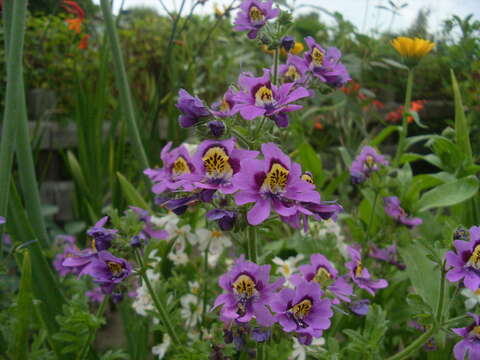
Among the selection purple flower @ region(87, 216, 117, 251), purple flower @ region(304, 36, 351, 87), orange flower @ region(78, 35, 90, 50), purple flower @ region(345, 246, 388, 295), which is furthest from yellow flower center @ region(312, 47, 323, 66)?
orange flower @ region(78, 35, 90, 50)

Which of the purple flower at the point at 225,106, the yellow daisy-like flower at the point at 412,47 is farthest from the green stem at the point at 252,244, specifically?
the yellow daisy-like flower at the point at 412,47

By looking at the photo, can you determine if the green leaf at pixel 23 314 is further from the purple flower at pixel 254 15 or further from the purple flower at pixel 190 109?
the purple flower at pixel 254 15

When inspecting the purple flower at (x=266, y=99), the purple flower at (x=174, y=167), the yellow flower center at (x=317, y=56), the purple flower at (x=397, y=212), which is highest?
the yellow flower center at (x=317, y=56)

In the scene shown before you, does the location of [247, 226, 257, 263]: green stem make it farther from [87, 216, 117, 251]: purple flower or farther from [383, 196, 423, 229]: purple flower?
[383, 196, 423, 229]: purple flower

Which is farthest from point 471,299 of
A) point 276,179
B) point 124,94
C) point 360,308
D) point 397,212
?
point 124,94

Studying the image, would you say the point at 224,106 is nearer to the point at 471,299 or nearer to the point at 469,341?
the point at 469,341

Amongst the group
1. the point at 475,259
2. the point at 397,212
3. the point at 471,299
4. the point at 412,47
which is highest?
the point at 412,47

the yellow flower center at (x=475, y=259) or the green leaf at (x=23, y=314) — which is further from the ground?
the yellow flower center at (x=475, y=259)
